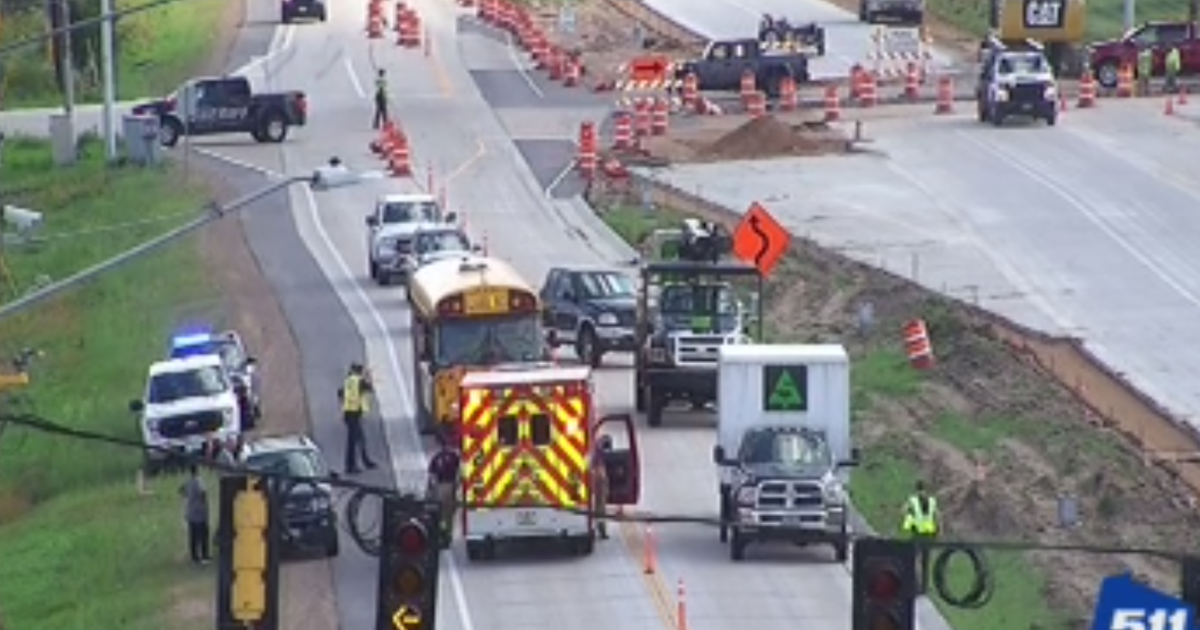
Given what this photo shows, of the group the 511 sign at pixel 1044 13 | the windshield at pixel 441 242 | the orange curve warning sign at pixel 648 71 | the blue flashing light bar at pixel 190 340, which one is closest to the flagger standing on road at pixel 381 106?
the orange curve warning sign at pixel 648 71

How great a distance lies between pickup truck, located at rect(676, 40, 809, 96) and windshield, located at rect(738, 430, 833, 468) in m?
53.0

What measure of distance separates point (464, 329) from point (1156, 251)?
2376cm

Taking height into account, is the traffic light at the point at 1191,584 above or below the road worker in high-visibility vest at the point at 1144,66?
above

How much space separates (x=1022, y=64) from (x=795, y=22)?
33430mm

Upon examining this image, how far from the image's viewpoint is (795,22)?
117438mm

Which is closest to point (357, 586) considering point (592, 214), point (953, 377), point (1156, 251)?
point (953, 377)

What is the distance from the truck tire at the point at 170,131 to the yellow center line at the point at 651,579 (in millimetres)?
47295

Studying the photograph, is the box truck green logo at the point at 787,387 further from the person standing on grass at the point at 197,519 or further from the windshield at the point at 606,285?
the windshield at the point at 606,285

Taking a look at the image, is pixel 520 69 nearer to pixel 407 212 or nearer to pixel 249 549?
pixel 407 212

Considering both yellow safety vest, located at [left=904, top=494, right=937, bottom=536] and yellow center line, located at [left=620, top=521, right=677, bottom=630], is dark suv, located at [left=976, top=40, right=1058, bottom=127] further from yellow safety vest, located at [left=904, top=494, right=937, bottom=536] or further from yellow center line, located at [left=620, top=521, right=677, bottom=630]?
yellow safety vest, located at [left=904, top=494, right=937, bottom=536]

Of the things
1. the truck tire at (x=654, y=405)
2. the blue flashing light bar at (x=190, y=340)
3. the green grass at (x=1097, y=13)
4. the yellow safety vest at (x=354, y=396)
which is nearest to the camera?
the yellow safety vest at (x=354, y=396)

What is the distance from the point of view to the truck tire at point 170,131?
89.3 metres

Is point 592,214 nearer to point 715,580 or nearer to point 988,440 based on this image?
point 988,440

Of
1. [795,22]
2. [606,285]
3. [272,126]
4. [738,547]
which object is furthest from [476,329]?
[795,22]
